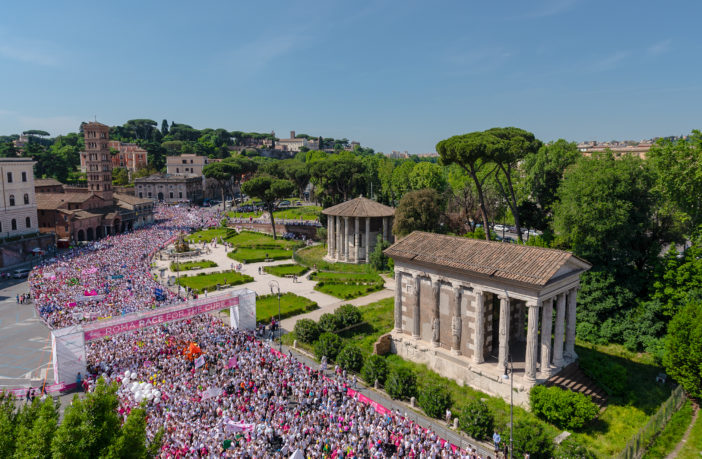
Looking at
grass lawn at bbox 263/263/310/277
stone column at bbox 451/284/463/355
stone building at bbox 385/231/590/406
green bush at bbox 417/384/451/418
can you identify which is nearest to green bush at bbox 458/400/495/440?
green bush at bbox 417/384/451/418

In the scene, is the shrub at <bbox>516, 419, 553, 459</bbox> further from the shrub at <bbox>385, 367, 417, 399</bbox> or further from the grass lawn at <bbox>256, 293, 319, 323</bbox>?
the grass lawn at <bbox>256, 293, 319, 323</bbox>

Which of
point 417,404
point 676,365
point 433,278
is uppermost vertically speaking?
point 433,278

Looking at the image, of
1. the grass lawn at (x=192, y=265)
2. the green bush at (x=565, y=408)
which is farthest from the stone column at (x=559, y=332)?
the grass lawn at (x=192, y=265)

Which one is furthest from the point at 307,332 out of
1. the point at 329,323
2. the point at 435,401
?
the point at 435,401

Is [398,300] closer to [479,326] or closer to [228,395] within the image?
[479,326]

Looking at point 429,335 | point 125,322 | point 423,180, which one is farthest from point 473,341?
point 423,180

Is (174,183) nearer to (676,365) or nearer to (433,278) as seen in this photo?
(433,278)

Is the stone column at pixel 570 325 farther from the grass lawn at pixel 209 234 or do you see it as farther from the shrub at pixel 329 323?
the grass lawn at pixel 209 234
